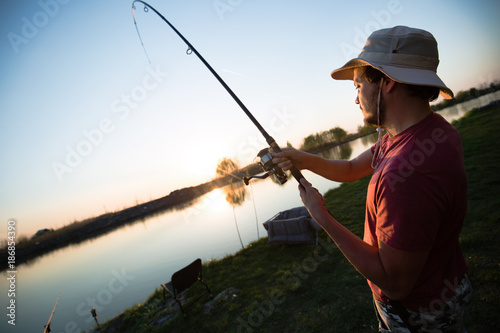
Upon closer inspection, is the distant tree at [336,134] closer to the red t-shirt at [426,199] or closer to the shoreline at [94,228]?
the shoreline at [94,228]

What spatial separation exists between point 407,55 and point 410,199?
35.5 inches

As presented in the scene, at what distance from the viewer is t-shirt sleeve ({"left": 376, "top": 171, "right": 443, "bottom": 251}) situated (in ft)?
3.45

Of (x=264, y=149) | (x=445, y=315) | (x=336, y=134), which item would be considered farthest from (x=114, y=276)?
(x=336, y=134)

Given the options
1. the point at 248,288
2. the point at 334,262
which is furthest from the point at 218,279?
the point at 334,262

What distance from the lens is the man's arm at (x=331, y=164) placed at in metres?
2.32

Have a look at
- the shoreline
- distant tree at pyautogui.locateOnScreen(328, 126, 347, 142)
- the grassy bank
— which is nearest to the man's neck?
the grassy bank

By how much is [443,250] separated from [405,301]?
0.41m

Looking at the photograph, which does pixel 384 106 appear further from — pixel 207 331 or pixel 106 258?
pixel 106 258

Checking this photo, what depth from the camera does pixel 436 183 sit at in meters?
1.08

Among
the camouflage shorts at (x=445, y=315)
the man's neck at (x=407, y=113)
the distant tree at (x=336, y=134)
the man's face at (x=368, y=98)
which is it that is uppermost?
the distant tree at (x=336, y=134)

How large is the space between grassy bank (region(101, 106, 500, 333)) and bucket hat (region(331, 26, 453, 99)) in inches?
148

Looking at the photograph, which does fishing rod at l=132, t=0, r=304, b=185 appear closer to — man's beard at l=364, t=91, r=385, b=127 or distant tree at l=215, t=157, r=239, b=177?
man's beard at l=364, t=91, r=385, b=127

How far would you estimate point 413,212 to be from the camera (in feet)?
3.44

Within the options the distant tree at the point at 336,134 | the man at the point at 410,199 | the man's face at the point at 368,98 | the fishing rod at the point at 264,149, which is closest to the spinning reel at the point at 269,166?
the fishing rod at the point at 264,149
